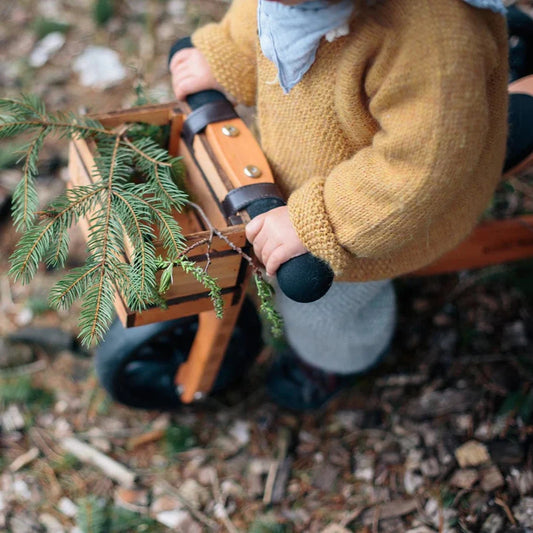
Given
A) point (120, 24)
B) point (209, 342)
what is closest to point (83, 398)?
point (209, 342)

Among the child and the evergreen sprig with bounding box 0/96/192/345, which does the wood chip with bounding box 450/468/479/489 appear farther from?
the evergreen sprig with bounding box 0/96/192/345

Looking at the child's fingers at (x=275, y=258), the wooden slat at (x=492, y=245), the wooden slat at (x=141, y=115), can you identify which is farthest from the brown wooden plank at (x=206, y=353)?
the wooden slat at (x=492, y=245)

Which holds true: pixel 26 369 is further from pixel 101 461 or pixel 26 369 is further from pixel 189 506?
pixel 189 506

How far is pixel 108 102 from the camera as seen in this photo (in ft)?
7.55

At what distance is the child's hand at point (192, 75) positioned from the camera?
115 cm

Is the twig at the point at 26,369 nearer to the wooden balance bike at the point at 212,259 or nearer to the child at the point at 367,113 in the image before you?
the wooden balance bike at the point at 212,259

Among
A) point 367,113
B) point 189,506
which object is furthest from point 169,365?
point 367,113

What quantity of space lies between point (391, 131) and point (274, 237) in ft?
0.77

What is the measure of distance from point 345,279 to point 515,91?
56 cm

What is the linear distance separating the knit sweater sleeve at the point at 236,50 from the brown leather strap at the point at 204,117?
0.18 ft

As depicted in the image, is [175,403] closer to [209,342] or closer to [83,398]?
[83,398]

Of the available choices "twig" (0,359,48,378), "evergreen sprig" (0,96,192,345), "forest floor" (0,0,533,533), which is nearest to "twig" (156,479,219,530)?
"forest floor" (0,0,533,533)

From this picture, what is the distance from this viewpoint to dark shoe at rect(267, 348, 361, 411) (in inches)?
63.1

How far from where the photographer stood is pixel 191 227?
1.11 metres
